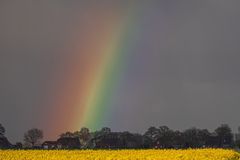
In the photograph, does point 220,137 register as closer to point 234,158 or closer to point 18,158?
point 234,158

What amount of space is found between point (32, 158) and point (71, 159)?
427 centimetres

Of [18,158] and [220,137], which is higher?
[220,137]

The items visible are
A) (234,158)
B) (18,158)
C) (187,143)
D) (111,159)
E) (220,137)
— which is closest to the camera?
(111,159)

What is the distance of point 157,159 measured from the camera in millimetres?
53375

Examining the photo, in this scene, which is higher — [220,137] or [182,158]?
[220,137]

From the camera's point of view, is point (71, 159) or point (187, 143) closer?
point (71, 159)

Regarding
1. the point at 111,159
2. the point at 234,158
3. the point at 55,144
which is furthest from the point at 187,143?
the point at 111,159

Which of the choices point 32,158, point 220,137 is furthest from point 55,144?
point 32,158

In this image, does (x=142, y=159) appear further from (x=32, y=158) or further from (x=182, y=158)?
(x=32, y=158)

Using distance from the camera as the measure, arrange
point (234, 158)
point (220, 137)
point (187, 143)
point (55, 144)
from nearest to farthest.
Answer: point (234, 158) → point (55, 144) → point (187, 143) → point (220, 137)

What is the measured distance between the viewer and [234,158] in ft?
198

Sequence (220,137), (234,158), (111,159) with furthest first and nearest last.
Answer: (220,137), (234,158), (111,159)

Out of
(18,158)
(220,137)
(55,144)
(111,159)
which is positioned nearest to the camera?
(111,159)

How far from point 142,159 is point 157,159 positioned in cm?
166
